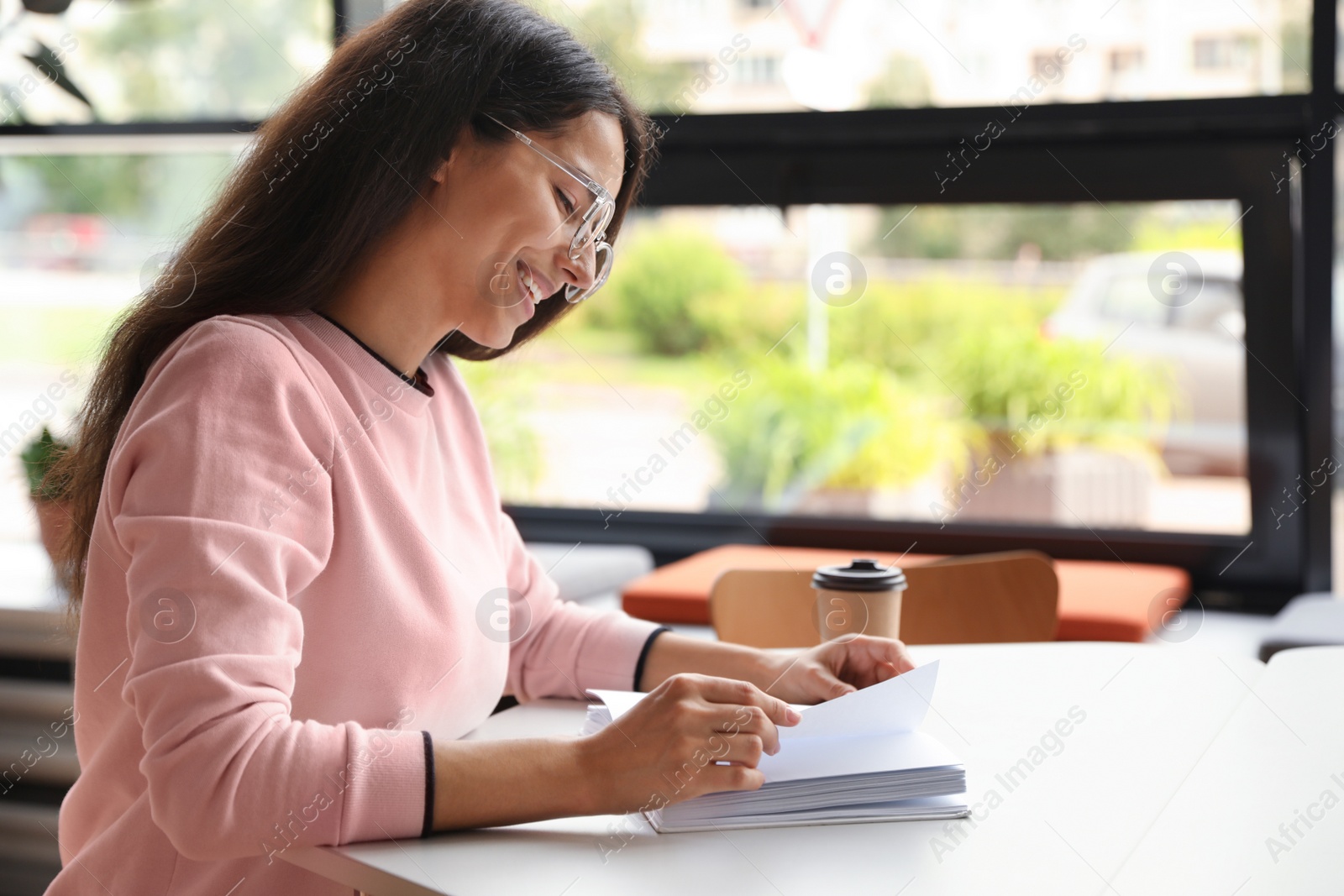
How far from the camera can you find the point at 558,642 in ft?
4.77

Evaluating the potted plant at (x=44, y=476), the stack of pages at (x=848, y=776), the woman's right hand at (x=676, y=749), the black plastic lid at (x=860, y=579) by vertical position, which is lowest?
the stack of pages at (x=848, y=776)

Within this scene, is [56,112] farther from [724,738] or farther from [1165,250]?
[724,738]

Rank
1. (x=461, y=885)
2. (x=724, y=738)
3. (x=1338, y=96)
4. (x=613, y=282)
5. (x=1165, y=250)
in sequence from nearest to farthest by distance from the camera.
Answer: (x=461, y=885) → (x=724, y=738) → (x=1338, y=96) → (x=1165, y=250) → (x=613, y=282)

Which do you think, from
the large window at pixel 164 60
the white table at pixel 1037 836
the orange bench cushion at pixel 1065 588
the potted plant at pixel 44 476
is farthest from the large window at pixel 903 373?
the white table at pixel 1037 836

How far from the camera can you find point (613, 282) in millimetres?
3131

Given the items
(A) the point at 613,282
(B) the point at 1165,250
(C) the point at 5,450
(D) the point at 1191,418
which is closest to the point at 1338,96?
(B) the point at 1165,250

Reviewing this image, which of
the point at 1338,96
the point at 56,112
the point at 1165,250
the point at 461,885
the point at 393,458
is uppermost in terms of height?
the point at 56,112

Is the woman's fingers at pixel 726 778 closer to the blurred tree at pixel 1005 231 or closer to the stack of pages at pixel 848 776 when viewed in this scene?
the stack of pages at pixel 848 776

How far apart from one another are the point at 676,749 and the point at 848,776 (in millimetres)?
149

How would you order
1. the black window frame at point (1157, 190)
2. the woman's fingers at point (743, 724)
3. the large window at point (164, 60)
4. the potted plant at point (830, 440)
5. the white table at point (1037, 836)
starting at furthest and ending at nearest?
the large window at point (164, 60)
the potted plant at point (830, 440)
the black window frame at point (1157, 190)
the woman's fingers at point (743, 724)
the white table at point (1037, 836)

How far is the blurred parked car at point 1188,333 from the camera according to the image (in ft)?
8.80

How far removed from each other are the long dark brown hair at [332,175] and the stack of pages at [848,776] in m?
0.61

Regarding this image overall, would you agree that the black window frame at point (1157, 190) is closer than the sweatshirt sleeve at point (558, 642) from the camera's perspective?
No

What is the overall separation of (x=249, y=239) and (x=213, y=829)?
22.1 inches
